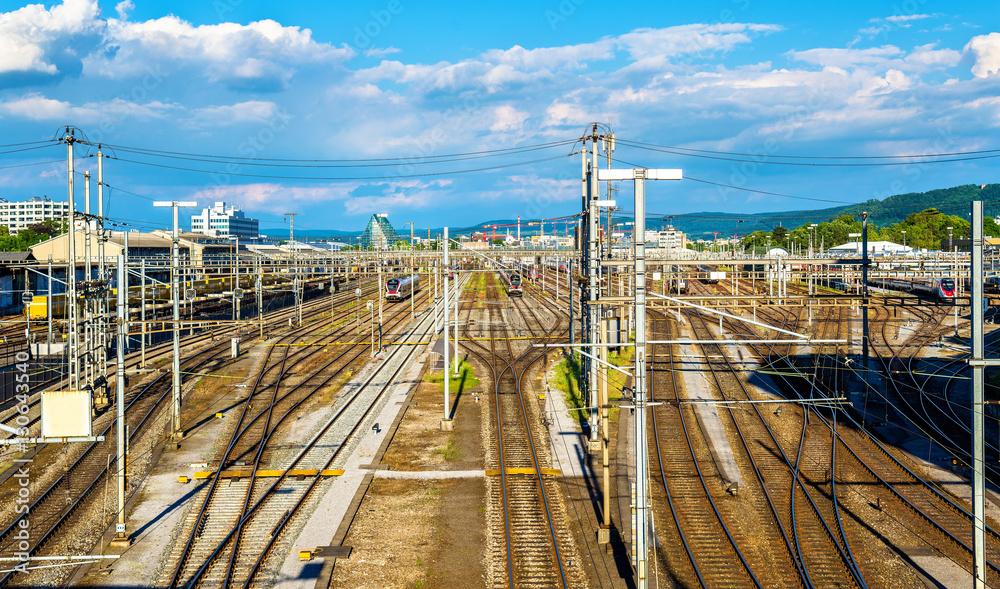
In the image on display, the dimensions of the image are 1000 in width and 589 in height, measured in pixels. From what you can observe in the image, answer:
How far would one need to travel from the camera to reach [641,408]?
8758 millimetres

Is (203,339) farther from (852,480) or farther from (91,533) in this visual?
(852,480)

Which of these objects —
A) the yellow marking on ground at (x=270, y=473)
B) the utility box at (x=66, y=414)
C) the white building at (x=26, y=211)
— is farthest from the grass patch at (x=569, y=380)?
the white building at (x=26, y=211)

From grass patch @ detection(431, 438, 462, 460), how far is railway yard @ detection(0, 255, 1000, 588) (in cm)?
11

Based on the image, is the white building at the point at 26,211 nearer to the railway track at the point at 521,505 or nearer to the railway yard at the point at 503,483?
the railway yard at the point at 503,483

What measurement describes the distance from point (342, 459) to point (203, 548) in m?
5.24

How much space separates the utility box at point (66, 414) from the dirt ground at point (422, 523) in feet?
15.3

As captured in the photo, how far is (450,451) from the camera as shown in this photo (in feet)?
57.9

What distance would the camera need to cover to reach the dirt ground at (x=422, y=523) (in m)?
11.1

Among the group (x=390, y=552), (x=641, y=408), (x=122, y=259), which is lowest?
(x=390, y=552)

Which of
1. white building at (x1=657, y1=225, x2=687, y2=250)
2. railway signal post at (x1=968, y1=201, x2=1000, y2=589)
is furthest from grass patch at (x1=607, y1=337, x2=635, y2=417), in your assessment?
A: white building at (x1=657, y1=225, x2=687, y2=250)

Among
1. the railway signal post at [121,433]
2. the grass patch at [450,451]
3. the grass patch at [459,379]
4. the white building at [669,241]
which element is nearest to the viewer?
the railway signal post at [121,433]

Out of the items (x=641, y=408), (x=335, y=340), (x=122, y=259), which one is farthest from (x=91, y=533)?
(x=335, y=340)

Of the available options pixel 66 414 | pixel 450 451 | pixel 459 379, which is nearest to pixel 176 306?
pixel 66 414

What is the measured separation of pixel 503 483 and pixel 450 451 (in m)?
2.94
